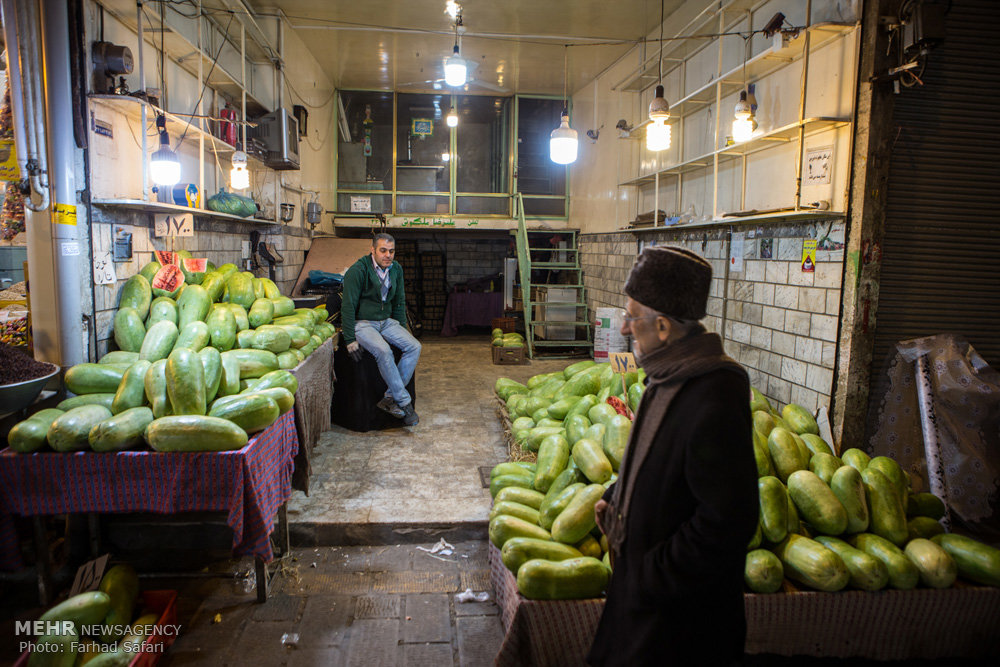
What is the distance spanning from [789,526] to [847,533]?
0.31m

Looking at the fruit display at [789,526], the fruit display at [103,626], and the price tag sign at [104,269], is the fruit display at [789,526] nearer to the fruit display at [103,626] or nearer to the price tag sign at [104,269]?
the fruit display at [103,626]

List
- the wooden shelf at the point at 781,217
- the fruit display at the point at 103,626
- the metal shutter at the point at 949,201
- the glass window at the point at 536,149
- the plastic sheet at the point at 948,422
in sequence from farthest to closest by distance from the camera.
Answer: the glass window at the point at 536,149, the wooden shelf at the point at 781,217, the metal shutter at the point at 949,201, the plastic sheet at the point at 948,422, the fruit display at the point at 103,626

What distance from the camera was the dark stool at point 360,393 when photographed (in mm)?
5516

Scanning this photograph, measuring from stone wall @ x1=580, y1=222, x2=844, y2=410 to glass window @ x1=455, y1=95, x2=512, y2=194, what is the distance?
23.8 ft

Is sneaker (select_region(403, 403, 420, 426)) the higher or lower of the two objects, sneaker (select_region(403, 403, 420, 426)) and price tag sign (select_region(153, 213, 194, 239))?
the lower

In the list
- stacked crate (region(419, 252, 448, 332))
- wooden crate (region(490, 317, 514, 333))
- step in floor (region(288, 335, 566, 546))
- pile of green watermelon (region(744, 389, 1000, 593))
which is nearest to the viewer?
pile of green watermelon (region(744, 389, 1000, 593))

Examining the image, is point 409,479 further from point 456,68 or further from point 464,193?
point 464,193


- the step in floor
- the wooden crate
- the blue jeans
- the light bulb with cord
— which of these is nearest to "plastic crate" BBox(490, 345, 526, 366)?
the wooden crate

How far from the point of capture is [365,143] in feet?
38.7

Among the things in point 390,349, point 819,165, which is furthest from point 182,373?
point 819,165

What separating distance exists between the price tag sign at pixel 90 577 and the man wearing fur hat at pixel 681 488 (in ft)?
7.90

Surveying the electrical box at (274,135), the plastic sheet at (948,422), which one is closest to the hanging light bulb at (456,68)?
the electrical box at (274,135)

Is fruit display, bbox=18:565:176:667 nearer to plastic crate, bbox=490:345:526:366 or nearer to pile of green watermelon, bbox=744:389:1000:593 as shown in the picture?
pile of green watermelon, bbox=744:389:1000:593

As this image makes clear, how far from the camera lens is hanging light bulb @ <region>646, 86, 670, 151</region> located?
17.9ft
